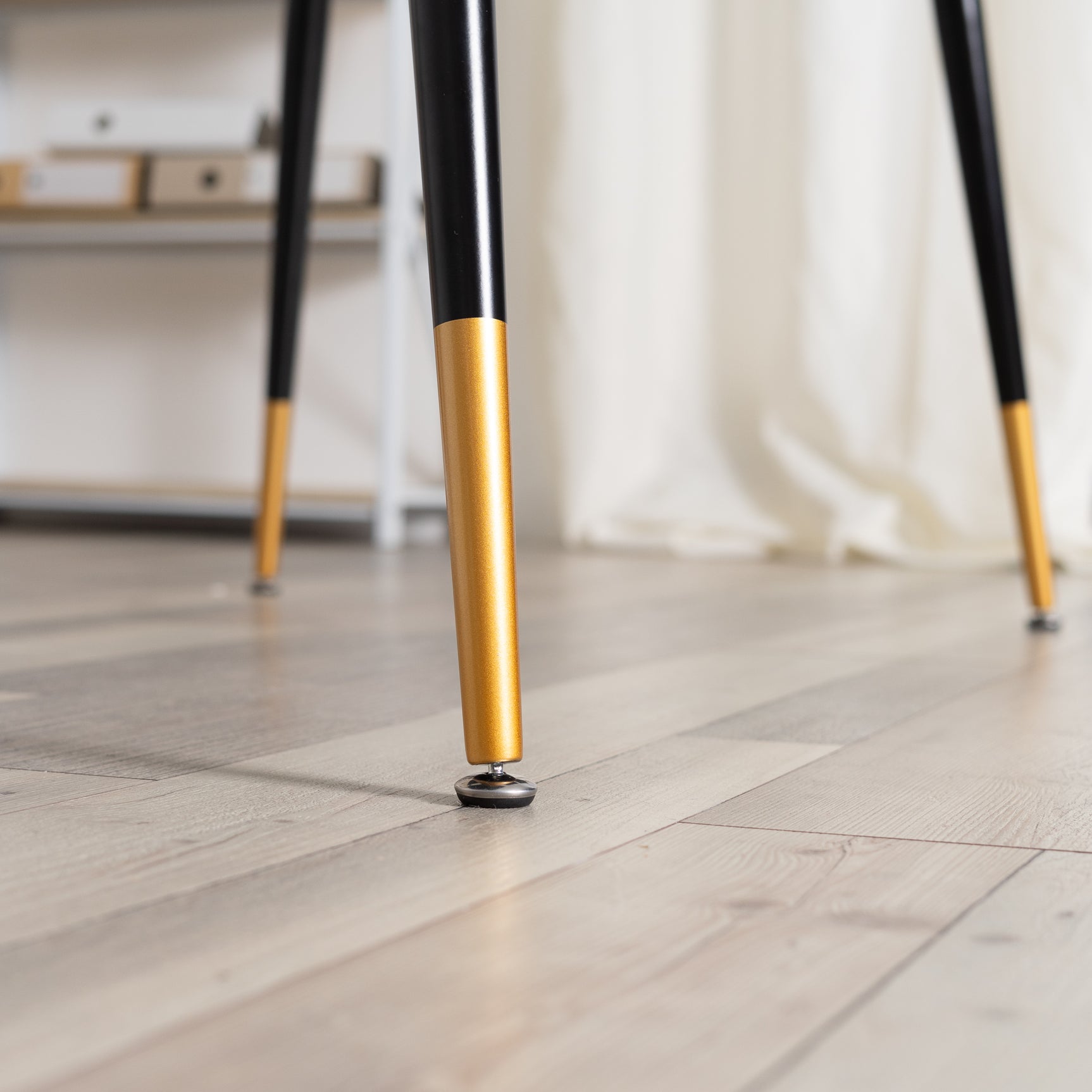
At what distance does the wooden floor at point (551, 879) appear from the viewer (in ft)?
1.22

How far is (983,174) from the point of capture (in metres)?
1.27

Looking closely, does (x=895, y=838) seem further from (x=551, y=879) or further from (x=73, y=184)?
(x=73, y=184)

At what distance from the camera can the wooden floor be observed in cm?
37

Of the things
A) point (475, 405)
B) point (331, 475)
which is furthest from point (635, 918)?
point (331, 475)

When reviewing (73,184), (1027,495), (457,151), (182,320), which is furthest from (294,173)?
(182,320)

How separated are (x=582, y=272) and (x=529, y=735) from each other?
185 centimetres

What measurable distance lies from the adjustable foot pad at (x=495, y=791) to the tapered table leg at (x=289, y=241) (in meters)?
0.89

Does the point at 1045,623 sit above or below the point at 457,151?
below

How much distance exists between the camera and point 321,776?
0.69 metres

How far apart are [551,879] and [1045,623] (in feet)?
3.17

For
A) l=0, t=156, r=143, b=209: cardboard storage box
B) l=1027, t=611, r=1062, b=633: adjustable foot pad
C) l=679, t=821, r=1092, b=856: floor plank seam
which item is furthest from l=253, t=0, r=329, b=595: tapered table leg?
l=0, t=156, r=143, b=209: cardboard storage box

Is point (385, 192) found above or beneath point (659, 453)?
Result: above

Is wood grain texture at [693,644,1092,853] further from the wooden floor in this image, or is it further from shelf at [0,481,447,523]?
shelf at [0,481,447,523]

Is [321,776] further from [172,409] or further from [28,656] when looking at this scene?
[172,409]
